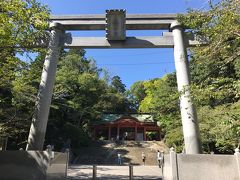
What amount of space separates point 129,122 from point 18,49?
2873 cm

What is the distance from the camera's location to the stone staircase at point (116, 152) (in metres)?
25.8

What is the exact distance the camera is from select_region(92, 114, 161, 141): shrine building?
3519 cm

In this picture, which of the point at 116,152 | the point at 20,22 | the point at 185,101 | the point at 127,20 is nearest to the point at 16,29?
the point at 20,22

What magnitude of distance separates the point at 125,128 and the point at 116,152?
29.4 ft

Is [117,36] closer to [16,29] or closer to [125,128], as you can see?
[16,29]

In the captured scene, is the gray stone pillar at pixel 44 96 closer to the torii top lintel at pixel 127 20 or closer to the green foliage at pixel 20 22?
the torii top lintel at pixel 127 20

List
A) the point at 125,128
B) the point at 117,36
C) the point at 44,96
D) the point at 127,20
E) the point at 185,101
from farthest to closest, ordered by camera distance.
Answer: the point at 125,128
the point at 127,20
the point at 117,36
the point at 44,96
the point at 185,101

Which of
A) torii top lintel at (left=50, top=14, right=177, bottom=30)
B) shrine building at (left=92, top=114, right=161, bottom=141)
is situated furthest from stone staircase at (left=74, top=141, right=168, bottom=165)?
torii top lintel at (left=50, top=14, right=177, bottom=30)

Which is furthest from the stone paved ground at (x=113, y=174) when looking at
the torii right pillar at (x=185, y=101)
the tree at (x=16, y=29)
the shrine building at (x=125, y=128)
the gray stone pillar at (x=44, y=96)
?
the shrine building at (x=125, y=128)

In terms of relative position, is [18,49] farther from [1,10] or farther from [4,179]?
[4,179]

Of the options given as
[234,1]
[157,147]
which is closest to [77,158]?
[157,147]

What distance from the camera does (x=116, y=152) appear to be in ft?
92.4

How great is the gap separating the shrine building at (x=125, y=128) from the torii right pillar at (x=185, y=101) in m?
25.1

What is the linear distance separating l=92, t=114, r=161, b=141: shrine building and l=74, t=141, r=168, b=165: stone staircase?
376 cm
